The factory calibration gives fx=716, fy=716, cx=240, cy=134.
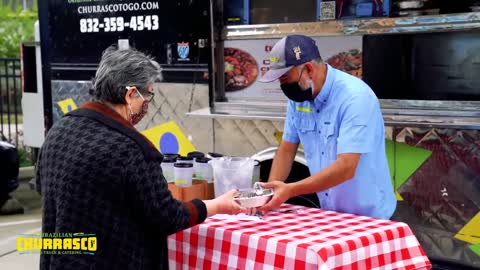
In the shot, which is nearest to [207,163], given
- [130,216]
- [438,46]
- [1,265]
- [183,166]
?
[183,166]

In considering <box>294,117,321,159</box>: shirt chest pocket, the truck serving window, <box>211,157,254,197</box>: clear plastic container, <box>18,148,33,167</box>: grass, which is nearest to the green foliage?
<box>18,148,33,167</box>: grass

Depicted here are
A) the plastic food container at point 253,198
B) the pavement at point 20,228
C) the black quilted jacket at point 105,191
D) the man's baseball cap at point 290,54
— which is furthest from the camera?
the pavement at point 20,228

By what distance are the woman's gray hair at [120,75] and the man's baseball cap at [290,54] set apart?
0.78 meters

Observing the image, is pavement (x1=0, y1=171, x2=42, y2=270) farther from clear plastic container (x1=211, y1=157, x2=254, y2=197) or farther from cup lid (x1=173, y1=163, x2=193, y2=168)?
clear plastic container (x1=211, y1=157, x2=254, y2=197)

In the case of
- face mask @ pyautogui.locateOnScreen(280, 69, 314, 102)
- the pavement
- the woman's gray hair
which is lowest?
the pavement

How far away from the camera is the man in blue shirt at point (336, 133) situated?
3160mm

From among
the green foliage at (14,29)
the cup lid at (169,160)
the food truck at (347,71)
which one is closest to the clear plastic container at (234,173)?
the cup lid at (169,160)

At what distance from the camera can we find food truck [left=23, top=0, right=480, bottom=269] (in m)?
4.18

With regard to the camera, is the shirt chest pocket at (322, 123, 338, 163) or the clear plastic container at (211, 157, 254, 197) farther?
the clear plastic container at (211, 157, 254, 197)

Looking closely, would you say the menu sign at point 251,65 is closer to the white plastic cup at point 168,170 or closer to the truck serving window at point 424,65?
the truck serving window at point 424,65

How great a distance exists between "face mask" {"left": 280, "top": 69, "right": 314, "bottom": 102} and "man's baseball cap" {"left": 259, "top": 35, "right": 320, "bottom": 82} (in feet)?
0.27

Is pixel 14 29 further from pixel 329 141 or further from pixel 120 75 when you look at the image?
pixel 120 75

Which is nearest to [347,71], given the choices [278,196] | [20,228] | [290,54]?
[290,54]

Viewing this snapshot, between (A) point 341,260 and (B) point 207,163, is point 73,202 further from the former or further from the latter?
(B) point 207,163
